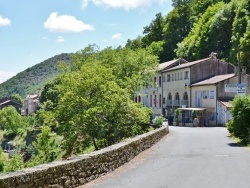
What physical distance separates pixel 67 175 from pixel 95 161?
2.10m

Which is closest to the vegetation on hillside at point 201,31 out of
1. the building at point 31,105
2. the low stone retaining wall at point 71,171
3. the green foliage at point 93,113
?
the green foliage at point 93,113

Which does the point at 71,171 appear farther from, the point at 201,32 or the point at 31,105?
the point at 31,105

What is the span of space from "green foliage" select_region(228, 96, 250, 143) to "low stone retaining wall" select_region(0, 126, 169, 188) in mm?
10685

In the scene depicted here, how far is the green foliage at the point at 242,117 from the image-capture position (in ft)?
85.2

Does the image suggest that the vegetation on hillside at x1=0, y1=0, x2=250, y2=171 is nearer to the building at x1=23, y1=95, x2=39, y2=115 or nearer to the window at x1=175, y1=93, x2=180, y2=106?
the window at x1=175, y1=93, x2=180, y2=106

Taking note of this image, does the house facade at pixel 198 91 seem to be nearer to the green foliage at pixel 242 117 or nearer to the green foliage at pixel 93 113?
the green foliage at pixel 93 113

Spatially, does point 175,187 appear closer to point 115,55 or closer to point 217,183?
point 217,183

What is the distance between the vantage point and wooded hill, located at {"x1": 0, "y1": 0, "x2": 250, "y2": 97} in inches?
2675

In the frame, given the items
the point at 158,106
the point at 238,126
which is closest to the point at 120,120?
the point at 238,126

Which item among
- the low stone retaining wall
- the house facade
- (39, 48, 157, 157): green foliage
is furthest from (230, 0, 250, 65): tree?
the low stone retaining wall

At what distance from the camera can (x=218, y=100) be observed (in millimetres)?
55219

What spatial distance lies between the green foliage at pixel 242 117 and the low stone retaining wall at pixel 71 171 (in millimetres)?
10685

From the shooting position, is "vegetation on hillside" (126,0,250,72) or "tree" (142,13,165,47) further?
"tree" (142,13,165,47)

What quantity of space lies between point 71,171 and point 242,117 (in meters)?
17.1
